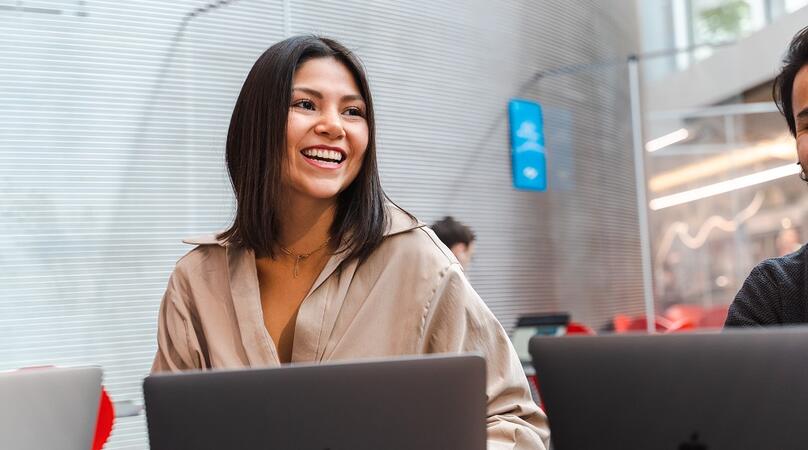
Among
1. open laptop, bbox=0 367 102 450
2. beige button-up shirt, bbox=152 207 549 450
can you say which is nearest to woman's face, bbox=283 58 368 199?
beige button-up shirt, bbox=152 207 549 450

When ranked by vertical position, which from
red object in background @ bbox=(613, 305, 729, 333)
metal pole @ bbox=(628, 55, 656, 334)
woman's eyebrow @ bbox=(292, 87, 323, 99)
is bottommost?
red object in background @ bbox=(613, 305, 729, 333)

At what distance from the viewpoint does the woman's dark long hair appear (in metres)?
1.78

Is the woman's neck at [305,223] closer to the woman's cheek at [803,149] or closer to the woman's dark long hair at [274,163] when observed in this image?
the woman's dark long hair at [274,163]

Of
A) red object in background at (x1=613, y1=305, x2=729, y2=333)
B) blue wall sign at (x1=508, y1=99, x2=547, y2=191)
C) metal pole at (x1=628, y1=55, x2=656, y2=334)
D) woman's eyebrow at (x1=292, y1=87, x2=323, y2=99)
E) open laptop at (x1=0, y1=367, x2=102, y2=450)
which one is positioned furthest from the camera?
red object in background at (x1=613, y1=305, x2=729, y2=333)

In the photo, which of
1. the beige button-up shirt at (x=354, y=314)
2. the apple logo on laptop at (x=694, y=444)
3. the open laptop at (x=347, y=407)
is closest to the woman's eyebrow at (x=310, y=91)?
the beige button-up shirt at (x=354, y=314)

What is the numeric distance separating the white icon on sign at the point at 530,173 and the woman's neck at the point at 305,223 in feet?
15.2

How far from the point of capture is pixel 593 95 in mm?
7457

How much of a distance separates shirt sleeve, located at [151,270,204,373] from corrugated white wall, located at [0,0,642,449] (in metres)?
2.27

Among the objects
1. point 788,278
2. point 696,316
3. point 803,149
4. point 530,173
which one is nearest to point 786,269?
point 788,278

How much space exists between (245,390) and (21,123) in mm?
3234

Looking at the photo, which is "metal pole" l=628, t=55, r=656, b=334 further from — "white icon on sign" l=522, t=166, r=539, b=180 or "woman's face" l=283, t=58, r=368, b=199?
"woman's face" l=283, t=58, r=368, b=199

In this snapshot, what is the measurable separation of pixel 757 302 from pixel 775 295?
4 cm

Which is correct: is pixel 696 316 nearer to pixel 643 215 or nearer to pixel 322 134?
pixel 643 215

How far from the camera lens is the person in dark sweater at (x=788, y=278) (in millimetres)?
1768
